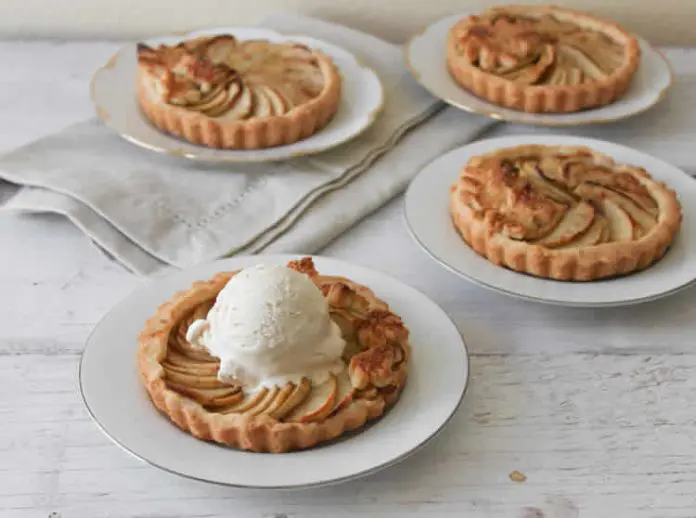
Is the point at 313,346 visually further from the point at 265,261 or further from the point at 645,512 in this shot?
the point at 645,512

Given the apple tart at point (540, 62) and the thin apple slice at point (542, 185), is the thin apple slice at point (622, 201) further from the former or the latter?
the apple tart at point (540, 62)

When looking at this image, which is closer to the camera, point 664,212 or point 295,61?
point 664,212

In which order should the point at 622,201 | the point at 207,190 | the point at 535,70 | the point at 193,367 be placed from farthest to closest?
the point at 535,70 < the point at 207,190 < the point at 622,201 < the point at 193,367

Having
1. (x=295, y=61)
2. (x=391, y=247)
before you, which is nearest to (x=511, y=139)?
(x=391, y=247)

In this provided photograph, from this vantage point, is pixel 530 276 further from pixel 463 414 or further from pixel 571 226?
pixel 463 414

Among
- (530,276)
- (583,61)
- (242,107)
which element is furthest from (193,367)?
(583,61)

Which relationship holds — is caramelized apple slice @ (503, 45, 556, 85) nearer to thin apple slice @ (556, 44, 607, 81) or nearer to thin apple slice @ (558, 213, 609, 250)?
thin apple slice @ (556, 44, 607, 81)
